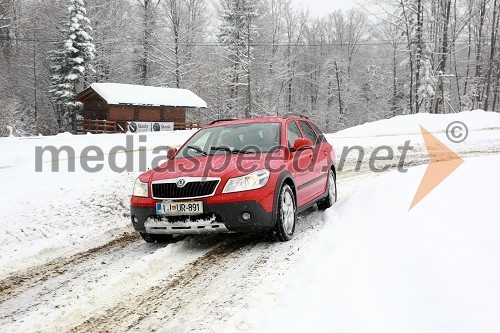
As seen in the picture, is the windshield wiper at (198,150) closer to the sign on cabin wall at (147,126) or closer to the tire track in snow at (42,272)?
the tire track in snow at (42,272)

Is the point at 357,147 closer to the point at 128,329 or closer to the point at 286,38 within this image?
the point at 128,329

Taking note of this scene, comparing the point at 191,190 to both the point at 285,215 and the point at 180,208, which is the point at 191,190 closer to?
the point at 180,208

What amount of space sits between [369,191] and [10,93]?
1879 inches

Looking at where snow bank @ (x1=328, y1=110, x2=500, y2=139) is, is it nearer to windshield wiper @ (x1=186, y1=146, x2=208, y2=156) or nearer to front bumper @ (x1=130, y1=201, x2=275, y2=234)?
windshield wiper @ (x1=186, y1=146, x2=208, y2=156)

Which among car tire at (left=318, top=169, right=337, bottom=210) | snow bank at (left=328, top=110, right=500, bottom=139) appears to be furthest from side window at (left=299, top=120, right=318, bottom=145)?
snow bank at (left=328, top=110, right=500, bottom=139)

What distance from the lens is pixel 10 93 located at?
4534 cm

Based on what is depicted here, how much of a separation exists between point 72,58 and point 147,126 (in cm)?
996

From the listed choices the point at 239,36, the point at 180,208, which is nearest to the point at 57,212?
the point at 180,208

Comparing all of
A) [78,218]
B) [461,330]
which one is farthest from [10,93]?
[461,330]

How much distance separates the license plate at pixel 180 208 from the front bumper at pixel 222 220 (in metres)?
0.06

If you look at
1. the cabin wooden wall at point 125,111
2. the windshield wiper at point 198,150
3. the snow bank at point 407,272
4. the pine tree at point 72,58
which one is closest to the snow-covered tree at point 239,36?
the cabin wooden wall at point 125,111

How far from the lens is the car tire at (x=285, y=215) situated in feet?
17.7

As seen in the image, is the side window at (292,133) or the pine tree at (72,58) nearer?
the side window at (292,133)

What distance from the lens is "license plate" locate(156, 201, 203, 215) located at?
506cm
